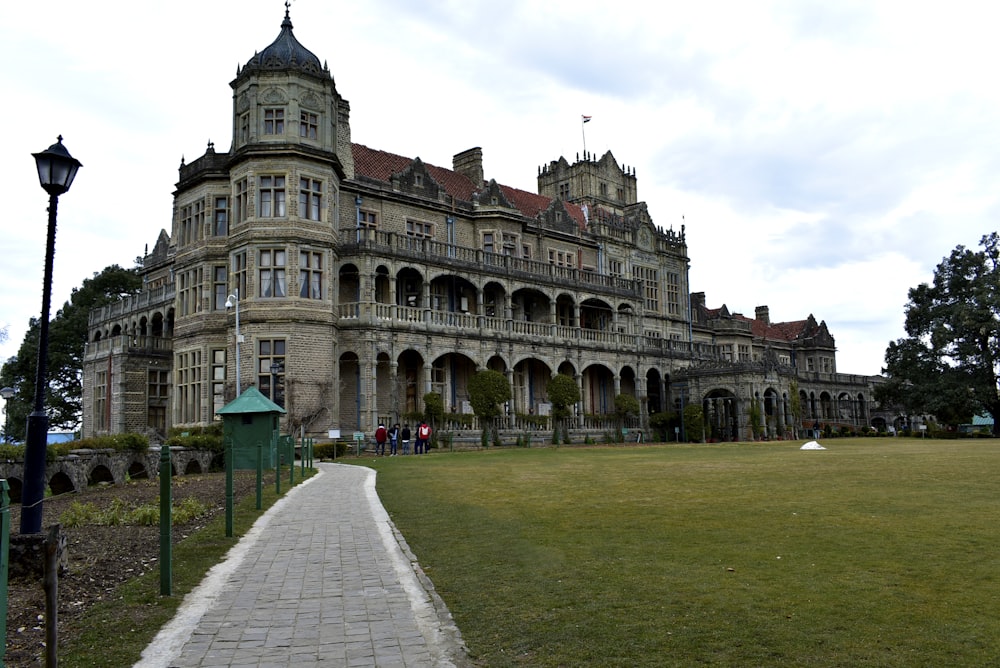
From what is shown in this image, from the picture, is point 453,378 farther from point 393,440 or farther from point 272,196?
point 272,196

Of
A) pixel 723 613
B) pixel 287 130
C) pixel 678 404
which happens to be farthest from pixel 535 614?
pixel 678 404

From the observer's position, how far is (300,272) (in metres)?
37.5

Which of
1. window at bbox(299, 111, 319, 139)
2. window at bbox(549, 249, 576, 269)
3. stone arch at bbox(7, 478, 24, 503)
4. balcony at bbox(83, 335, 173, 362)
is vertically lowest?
stone arch at bbox(7, 478, 24, 503)

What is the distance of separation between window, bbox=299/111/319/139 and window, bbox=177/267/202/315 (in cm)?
909

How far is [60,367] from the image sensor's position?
62344mm

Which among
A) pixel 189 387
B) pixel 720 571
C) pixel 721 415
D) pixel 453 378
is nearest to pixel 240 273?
pixel 189 387

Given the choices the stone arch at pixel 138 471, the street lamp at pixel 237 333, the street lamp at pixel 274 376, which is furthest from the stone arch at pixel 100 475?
the street lamp at pixel 274 376

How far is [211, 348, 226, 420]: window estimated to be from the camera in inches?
1519

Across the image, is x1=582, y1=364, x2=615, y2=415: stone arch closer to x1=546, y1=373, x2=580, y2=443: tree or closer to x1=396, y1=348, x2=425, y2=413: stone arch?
x1=546, y1=373, x2=580, y2=443: tree

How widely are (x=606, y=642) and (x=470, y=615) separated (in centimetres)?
134

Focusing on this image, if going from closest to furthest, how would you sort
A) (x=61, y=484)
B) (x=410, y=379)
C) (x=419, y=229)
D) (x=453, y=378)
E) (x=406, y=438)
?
1. (x=61, y=484)
2. (x=406, y=438)
3. (x=410, y=379)
4. (x=453, y=378)
5. (x=419, y=229)

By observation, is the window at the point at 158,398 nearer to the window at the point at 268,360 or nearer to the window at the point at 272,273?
the window at the point at 268,360

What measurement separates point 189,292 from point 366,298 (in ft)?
31.7

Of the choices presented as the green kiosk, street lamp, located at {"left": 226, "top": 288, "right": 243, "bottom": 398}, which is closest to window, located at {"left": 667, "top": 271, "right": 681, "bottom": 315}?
street lamp, located at {"left": 226, "top": 288, "right": 243, "bottom": 398}
